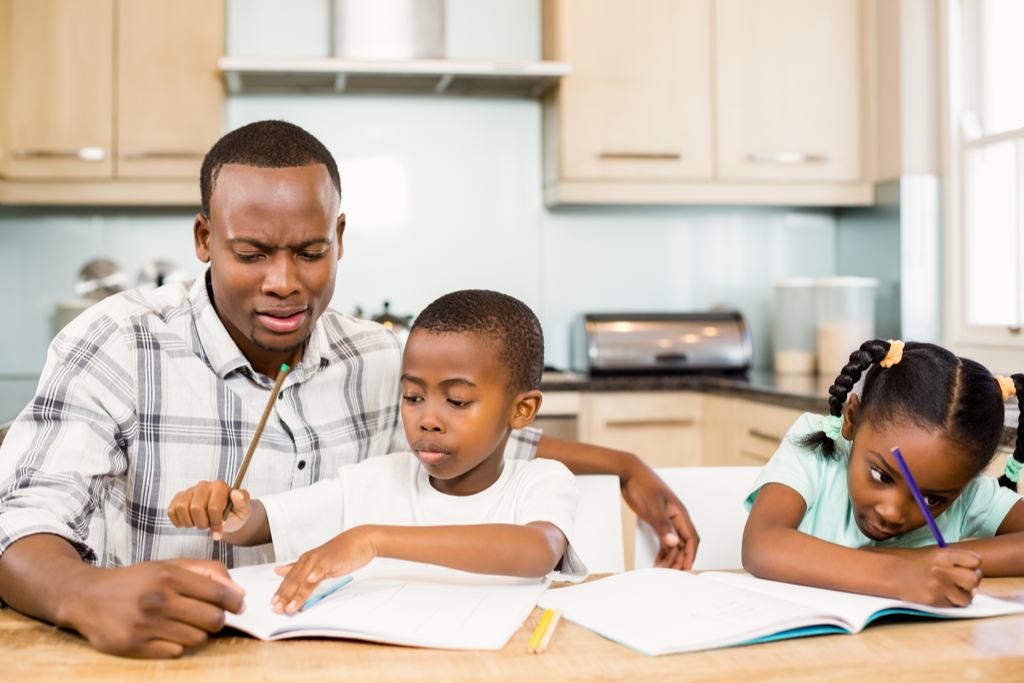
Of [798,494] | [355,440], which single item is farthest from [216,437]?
[798,494]

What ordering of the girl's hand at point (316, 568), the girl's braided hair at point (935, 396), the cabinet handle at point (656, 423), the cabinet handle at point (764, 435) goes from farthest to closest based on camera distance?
the cabinet handle at point (656, 423) → the cabinet handle at point (764, 435) → the girl's braided hair at point (935, 396) → the girl's hand at point (316, 568)

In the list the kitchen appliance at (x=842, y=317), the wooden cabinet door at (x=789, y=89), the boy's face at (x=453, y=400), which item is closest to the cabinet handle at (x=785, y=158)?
the wooden cabinet door at (x=789, y=89)

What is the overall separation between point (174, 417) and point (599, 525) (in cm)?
57

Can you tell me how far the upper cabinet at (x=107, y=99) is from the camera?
2619 mm

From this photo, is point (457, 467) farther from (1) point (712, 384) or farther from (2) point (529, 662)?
(1) point (712, 384)

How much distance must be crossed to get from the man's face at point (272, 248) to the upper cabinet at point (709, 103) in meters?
1.81

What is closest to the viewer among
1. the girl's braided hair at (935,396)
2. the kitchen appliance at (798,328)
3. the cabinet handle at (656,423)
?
the girl's braided hair at (935,396)

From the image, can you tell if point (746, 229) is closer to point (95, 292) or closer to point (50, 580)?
point (95, 292)

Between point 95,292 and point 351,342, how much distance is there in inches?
74.6

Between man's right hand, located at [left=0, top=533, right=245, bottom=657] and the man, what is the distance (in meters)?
0.18

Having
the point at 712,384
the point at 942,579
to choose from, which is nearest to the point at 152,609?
the point at 942,579

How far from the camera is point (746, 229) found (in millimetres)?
3197

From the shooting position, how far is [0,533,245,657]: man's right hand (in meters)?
0.66

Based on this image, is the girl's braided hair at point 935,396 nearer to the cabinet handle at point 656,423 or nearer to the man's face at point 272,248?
the man's face at point 272,248
